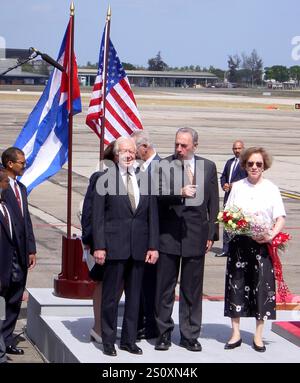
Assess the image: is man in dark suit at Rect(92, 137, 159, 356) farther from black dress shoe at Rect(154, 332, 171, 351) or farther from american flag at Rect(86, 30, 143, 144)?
american flag at Rect(86, 30, 143, 144)

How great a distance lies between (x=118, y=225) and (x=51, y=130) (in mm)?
3114

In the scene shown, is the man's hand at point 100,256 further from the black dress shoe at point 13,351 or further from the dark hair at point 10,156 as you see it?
the black dress shoe at point 13,351

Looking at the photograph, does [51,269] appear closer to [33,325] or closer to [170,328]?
[33,325]

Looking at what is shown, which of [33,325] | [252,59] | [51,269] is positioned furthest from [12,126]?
[252,59]

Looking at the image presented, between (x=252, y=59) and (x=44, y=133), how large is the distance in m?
168

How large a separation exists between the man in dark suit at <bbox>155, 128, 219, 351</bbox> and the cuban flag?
2.72 m

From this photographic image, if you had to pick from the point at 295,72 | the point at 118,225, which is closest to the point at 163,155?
the point at 118,225

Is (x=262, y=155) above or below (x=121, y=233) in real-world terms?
above

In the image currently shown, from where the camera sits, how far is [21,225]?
30.5 feet

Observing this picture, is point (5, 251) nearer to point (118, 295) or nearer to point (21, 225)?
point (21, 225)

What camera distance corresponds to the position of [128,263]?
8.42m

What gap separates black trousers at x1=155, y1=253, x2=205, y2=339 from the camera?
28.5 feet

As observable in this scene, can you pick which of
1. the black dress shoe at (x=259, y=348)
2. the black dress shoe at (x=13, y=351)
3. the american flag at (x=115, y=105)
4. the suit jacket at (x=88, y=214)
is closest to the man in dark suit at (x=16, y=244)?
the black dress shoe at (x=13, y=351)

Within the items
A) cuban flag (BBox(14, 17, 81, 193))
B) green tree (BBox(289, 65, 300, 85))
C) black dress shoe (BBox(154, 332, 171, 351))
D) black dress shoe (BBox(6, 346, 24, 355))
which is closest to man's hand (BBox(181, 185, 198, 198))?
black dress shoe (BBox(154, 332, 171, 351))
